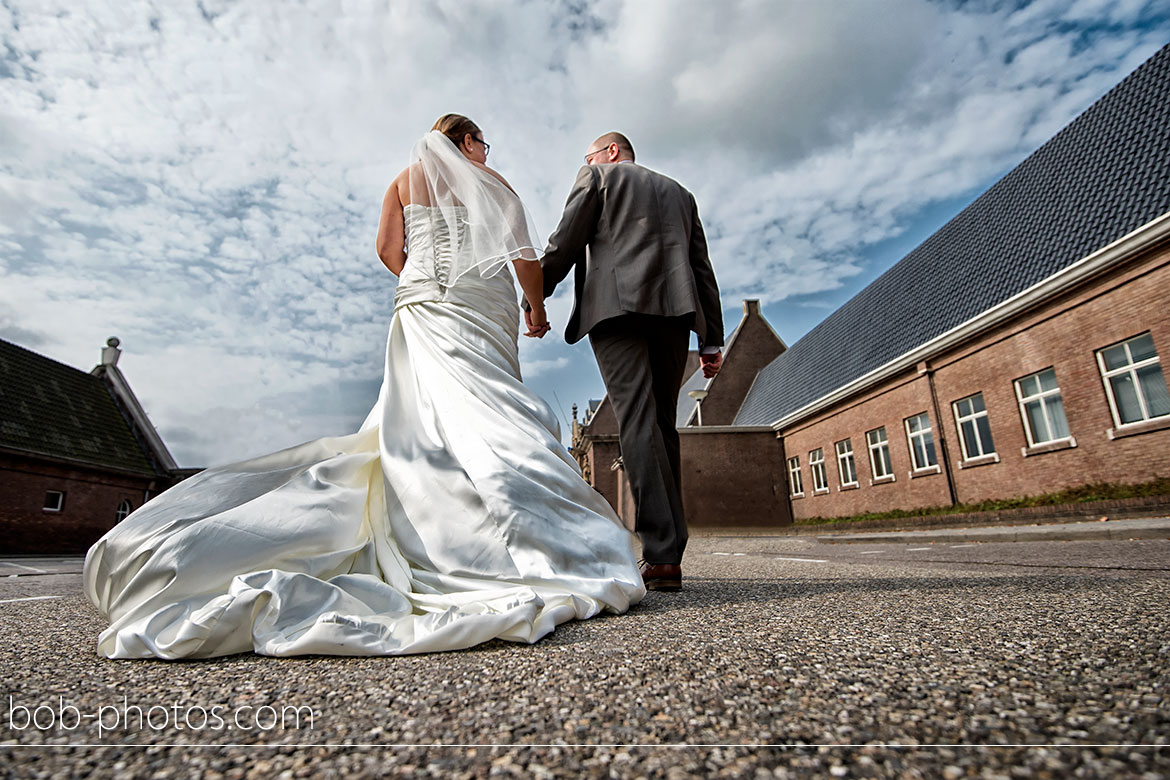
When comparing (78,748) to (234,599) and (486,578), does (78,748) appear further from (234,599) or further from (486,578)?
(486,578)

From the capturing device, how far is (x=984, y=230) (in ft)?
52.4

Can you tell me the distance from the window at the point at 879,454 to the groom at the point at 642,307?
16.4 m

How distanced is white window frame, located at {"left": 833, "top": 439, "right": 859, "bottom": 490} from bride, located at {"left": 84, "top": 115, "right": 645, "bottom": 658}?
60.3 ft

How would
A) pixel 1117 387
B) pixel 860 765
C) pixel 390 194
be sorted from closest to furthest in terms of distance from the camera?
pixel 860 765
pixel 390 194
pixel 1117 387

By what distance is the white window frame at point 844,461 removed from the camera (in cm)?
1914

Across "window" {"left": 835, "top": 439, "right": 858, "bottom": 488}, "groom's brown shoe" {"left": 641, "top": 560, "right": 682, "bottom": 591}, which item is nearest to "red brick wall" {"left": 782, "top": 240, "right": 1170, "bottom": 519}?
"window" {"left": 835, "top": 439, "right": 858, "bottom": 488}

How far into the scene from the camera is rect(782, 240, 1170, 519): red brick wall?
10.4 meters

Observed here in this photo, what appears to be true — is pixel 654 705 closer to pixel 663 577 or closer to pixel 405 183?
pixel 663 577

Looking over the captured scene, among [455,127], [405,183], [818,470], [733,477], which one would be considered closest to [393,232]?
[405,183]

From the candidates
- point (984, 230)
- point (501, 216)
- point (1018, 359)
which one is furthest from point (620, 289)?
point (984, 230)

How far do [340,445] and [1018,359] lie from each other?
1475cm

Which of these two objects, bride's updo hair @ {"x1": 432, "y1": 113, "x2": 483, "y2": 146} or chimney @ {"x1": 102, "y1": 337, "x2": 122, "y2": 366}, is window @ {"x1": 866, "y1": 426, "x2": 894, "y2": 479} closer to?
bride's updo hair @ {"x1": 432, "y1": 113, "x2": 483, "y2": 146}

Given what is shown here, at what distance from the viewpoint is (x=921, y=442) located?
53.0ft

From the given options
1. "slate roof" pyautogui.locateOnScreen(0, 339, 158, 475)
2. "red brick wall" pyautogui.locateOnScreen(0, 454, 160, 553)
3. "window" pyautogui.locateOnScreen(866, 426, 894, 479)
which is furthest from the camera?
"slate roof" pyautogui.locateOnScreen(0, 339, 158, 475)
